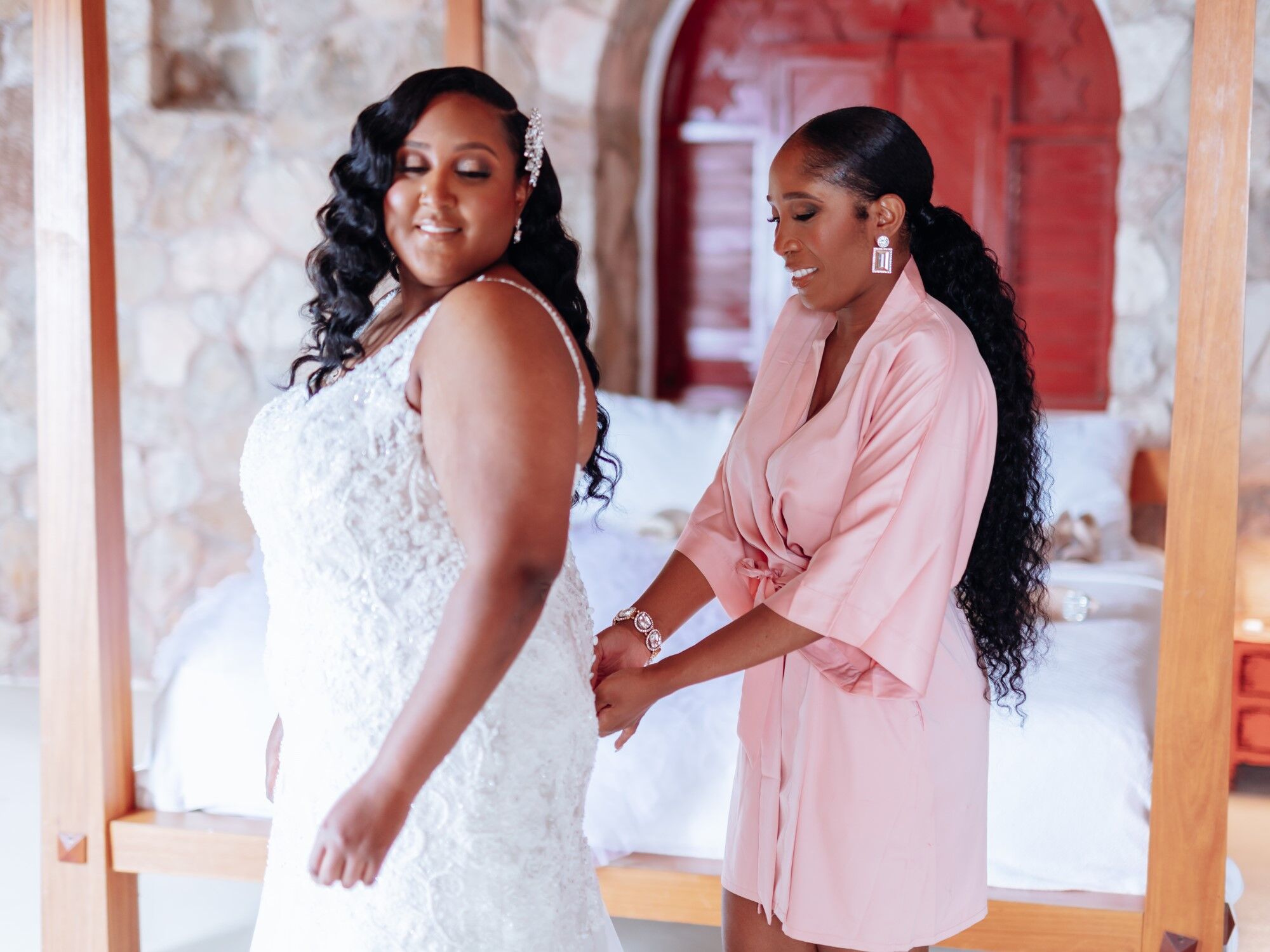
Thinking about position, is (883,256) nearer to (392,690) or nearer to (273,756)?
(392,690)

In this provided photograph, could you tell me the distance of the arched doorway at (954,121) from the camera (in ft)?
14.5

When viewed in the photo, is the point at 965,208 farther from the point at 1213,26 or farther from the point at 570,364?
the point at 570,364

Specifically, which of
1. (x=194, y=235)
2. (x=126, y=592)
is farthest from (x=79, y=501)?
(x=194, y=235)

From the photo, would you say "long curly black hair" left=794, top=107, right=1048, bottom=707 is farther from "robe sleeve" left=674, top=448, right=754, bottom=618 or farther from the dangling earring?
"robe sleeve" left=674, top=448, right=754, bottom=618

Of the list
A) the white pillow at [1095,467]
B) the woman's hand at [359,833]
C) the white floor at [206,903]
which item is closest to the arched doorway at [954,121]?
the white pillow at [1095,467]

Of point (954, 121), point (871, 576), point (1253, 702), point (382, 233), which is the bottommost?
point (1253, 702)

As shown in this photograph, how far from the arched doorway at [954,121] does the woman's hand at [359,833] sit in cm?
376

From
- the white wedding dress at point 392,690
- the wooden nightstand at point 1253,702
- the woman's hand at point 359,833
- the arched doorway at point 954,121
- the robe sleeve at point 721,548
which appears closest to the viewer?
the woman's hand at point 359,833

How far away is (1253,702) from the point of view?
3604mm

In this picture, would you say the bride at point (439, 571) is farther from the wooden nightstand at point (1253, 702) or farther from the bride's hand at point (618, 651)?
the wooden nightstand at point (1253, 702)

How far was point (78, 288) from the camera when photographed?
7.88 ft

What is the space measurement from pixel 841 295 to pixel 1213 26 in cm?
73

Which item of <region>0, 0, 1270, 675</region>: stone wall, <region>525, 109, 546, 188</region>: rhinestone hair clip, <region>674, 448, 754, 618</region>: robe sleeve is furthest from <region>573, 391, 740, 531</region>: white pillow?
<region>525, 109, 546, 188</region>: rhinestone hair clip

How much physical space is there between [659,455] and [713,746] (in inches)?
67.1
